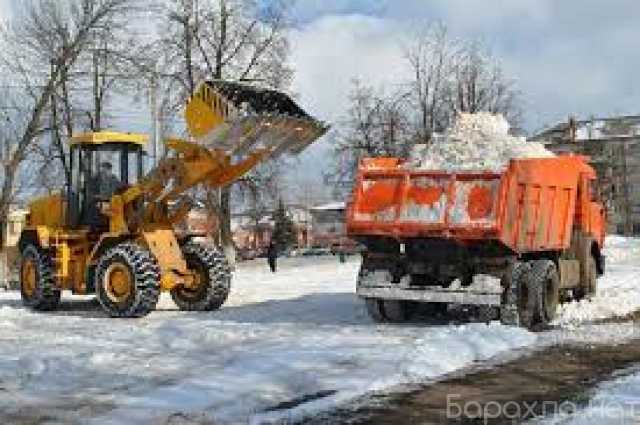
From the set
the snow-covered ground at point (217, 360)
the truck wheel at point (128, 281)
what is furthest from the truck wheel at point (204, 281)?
the truck wheel at point (128, 281)

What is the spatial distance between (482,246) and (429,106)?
4088 centimetres

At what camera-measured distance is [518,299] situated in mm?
14812

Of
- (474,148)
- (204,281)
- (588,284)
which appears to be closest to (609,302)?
(588,284)

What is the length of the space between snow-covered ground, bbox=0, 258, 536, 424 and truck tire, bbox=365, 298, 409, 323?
15.9 inches

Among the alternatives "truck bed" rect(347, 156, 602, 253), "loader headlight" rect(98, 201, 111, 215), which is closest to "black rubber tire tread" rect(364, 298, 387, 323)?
"truck bed" rect(347, 156, 602, 253)

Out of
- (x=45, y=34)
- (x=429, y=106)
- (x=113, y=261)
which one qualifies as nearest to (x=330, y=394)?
(x=113, y=261)

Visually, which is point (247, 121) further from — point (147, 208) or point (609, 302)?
point (609, 302)

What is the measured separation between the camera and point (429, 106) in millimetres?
55062

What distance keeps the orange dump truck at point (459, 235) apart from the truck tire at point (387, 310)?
0.01 meters

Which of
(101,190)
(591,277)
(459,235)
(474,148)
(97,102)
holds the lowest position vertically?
(591,277)

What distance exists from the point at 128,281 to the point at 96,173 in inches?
104

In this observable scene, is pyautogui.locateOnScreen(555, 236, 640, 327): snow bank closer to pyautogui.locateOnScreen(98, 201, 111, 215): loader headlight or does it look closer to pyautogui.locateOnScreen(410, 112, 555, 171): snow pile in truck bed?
pyautogui.locateOnScreen(410, 112, 555, 171): snow pile in truck bed

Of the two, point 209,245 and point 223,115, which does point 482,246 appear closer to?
point 223,115

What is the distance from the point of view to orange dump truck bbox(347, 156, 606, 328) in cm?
1442
